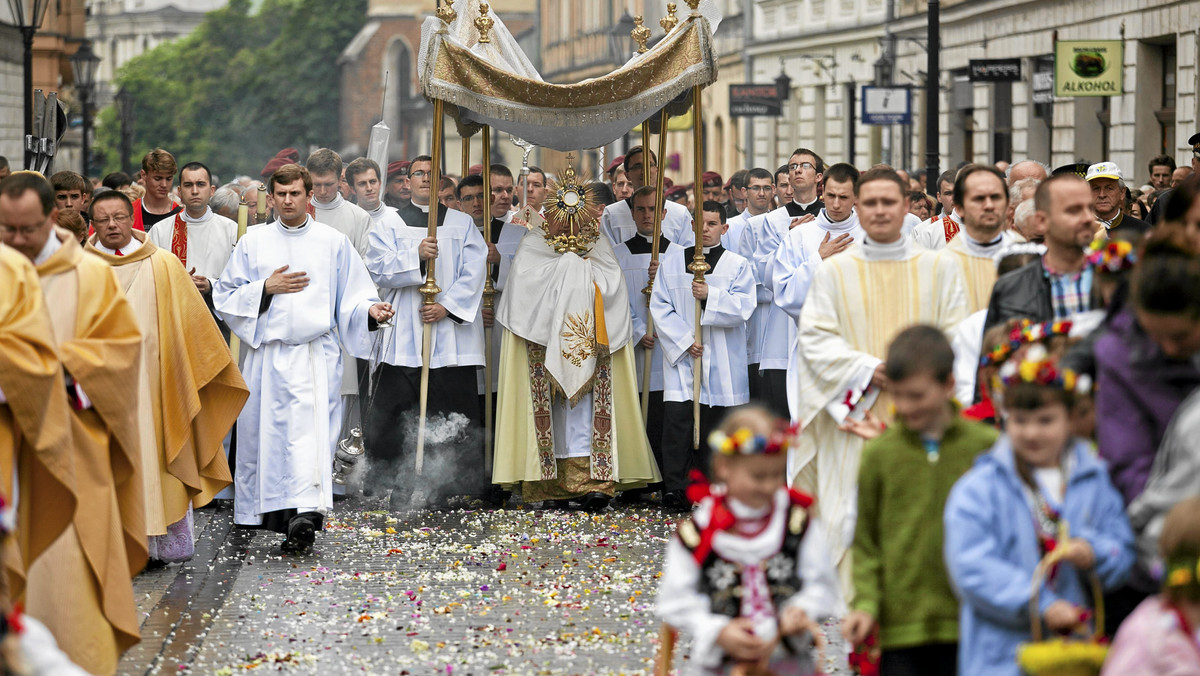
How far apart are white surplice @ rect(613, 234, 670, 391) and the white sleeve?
6.95 meters

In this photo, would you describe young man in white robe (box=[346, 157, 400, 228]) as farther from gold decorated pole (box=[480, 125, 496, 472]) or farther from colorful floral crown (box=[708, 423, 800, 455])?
colorful floral crown (box=[708, 423, 800, 455])

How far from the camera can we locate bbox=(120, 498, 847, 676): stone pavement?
7.33 meters

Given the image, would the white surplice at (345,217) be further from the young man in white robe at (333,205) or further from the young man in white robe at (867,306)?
the young man in white robe at (867,306)

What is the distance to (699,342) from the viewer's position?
37.2 ft

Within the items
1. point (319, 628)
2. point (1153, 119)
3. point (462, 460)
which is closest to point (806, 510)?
point (319, 628)

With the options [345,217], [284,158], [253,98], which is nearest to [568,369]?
[345,217]

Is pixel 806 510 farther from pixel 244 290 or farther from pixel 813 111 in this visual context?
pixel 813 111

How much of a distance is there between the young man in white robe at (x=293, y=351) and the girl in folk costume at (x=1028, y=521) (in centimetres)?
570

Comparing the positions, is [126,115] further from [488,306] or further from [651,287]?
[651,287]

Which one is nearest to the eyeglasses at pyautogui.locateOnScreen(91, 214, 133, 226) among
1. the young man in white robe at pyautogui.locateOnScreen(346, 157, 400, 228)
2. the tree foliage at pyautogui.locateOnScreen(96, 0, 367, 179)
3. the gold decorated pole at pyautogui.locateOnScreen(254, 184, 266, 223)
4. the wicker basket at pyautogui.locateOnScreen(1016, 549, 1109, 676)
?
the young man in white robe at pyautogui.locateOnScreen(346, 157, 400, 228)

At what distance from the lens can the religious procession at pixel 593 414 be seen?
4.66 metres

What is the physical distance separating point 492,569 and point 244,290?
7.19 ft

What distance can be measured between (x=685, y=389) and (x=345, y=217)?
2.95 m

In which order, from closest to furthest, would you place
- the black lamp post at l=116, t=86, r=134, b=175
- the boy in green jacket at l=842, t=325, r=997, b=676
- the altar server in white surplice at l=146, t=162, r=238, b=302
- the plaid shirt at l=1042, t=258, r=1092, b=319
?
the boy in green jacket at l=842, t=325, r=997, b=676
the plaid shirt at l=1042, t=258, r=1092, b=319
the altar server in white surplice at l=146, t=162, r=238, b=302
the black lamp post at l=116, t=86, r=134, b=175
